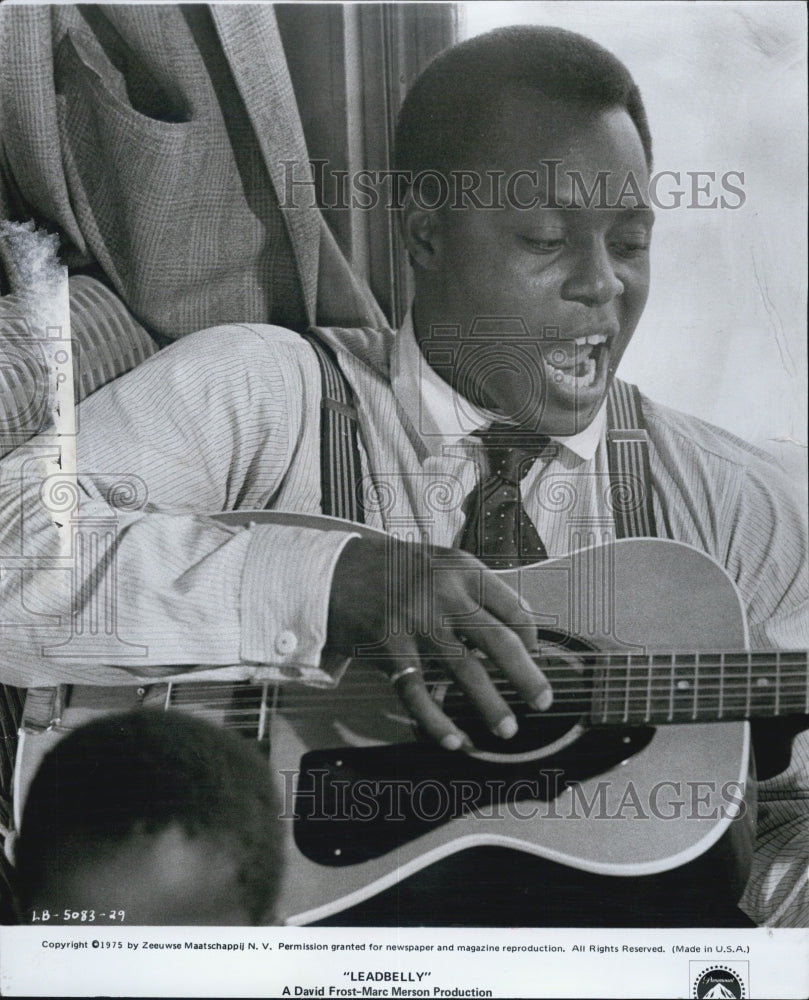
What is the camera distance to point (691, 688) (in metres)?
2.66

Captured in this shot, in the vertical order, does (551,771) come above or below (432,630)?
below

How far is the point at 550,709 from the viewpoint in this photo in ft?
8.69

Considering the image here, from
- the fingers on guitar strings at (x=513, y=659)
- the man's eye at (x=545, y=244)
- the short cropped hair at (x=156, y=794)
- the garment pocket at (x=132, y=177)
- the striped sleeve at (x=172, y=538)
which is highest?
the garment pocket at (x=132, y=177)

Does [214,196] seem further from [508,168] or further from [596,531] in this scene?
[596,531]

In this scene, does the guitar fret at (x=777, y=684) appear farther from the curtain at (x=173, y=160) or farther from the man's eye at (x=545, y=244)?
the curtain at (x=173, y=160)

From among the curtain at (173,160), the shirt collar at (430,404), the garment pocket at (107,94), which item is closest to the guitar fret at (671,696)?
the shirt collar at (430,404)

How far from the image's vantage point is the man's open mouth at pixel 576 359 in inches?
106

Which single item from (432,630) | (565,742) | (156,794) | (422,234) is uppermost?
(422,234)

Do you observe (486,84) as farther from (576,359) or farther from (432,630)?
(432,630)

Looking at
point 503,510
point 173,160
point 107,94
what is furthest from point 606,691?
point 107,94

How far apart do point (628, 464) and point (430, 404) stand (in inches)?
19.7

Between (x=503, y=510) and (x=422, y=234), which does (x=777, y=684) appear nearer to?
(x=503, y=510)

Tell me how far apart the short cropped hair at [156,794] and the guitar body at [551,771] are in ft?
0.16

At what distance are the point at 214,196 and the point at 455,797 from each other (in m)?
1.54
